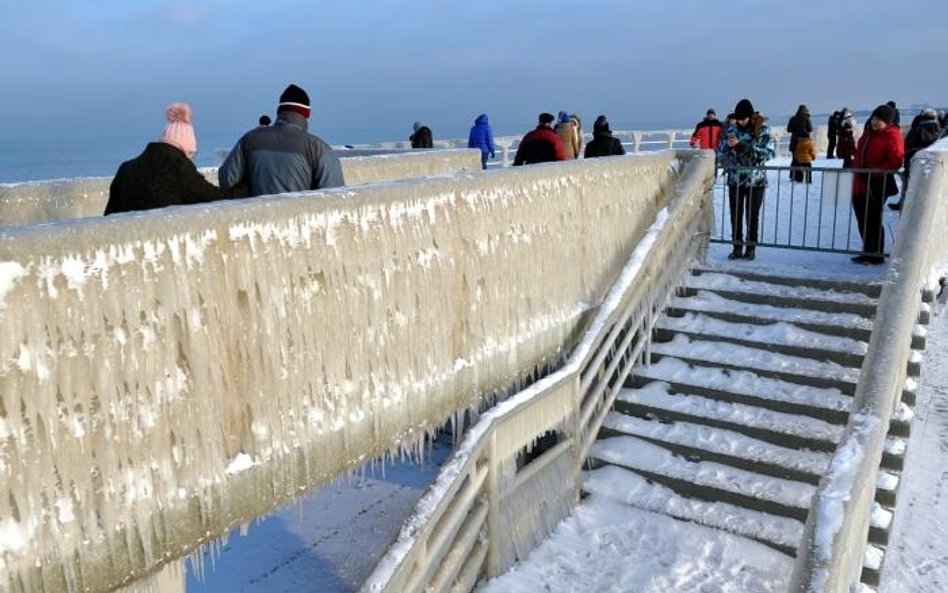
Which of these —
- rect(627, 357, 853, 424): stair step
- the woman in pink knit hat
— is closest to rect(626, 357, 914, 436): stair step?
rect(627, 357, 853, 424): stair step

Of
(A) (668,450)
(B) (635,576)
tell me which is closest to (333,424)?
(B) (635,576)

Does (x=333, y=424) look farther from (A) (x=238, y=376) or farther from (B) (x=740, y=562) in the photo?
(B) (x=740, y=562)

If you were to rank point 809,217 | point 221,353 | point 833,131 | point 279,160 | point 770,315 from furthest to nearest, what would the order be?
point 833,131, point 809,217, point 770,315, point 279,160, point 221,353

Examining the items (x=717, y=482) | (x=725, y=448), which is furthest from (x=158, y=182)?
(x=725, y=448)

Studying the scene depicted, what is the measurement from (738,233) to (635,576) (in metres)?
4.63

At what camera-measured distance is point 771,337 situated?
740 centimetres

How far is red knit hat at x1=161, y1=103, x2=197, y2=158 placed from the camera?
4.25m

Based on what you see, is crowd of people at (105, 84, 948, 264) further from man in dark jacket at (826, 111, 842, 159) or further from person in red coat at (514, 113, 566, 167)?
man in dark jacket at (826, 111, 842, 159)

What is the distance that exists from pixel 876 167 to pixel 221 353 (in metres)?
7.17

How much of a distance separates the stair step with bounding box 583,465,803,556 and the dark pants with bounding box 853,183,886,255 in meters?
3.34

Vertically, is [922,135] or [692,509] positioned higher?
[922,135]

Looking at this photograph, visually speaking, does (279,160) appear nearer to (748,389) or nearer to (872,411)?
(872,411)

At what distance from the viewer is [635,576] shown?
18.8ft

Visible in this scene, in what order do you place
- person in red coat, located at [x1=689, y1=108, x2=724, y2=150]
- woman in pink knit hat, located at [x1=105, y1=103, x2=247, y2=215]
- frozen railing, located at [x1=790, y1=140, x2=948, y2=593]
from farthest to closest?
person in red coat, located at [x1=689, y1=108, x2=724, y2=150] < frozen railing, located at [x1=790, y1=140, x2=948, y2=593] < woman in pink knit hat, located at [x1=105, y1=103, x2=247, y2=215]
